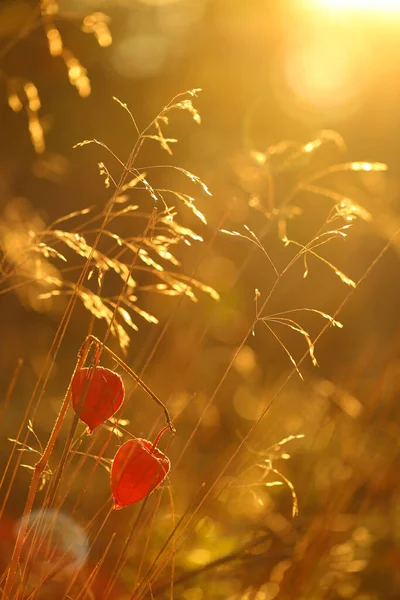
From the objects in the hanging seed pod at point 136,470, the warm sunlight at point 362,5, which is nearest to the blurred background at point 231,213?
the warm sunlight at point 362,5

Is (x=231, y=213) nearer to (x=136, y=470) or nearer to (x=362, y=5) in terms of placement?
(x=362, y=5)

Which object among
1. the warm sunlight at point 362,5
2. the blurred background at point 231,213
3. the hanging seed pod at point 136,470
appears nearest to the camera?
the hanging seed pod at point 136,470

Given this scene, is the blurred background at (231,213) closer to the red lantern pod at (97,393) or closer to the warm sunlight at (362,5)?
the warm sunlight at (362,5)

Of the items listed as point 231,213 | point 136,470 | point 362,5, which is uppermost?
point 362,5

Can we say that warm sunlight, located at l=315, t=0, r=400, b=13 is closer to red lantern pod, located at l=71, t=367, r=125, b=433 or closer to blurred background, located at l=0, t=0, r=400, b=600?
blurred background, located at l=0, t=0, r=400, b=600

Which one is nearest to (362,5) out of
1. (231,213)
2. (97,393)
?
(231,213)

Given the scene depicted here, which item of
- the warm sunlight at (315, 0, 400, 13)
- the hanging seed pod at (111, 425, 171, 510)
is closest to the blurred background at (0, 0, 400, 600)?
the warm sunlight at (315, 0, 400, 13)
